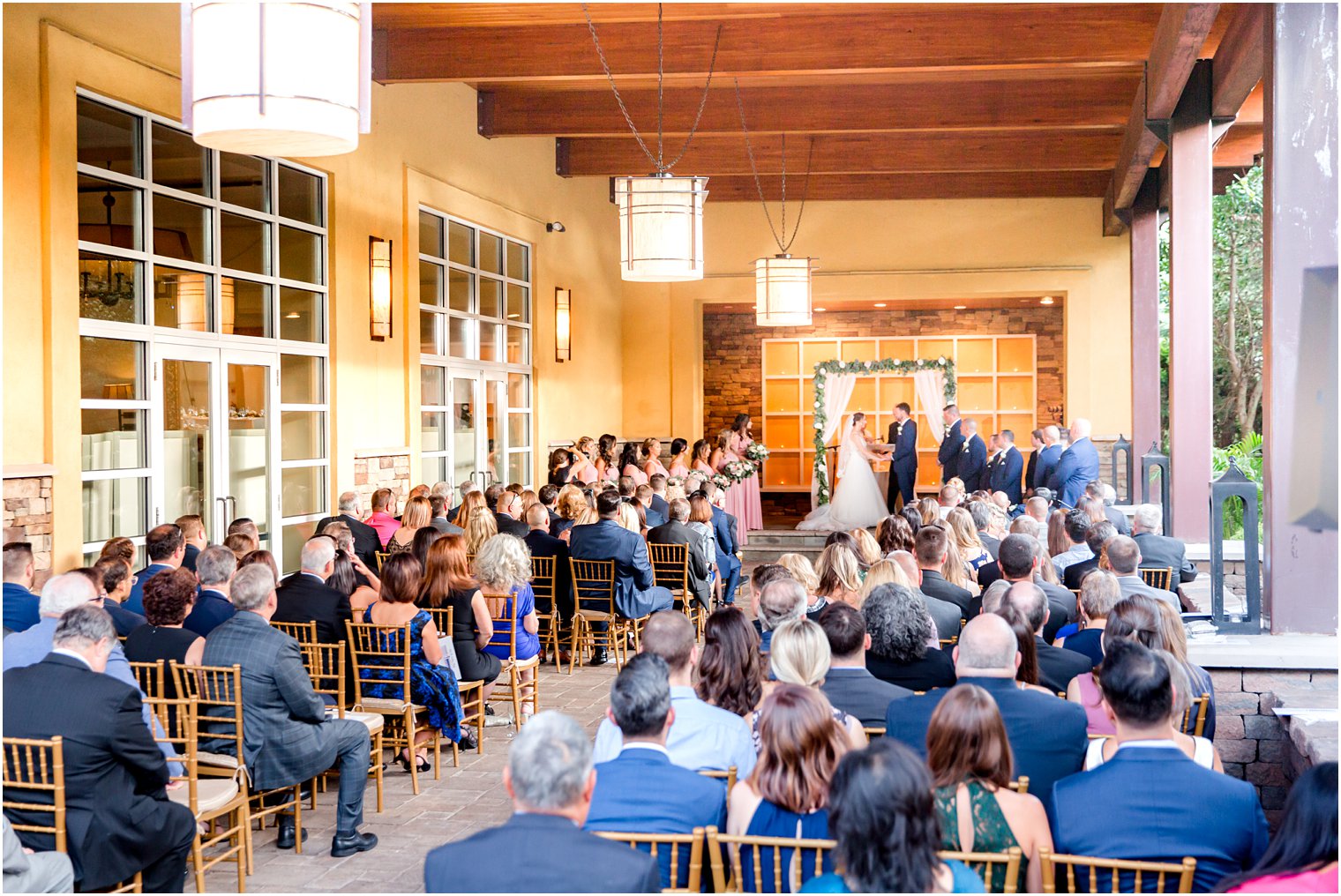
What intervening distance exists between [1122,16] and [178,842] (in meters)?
8.08

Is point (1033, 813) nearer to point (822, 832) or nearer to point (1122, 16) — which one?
point (822, 832)

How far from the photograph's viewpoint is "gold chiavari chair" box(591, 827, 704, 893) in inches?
102

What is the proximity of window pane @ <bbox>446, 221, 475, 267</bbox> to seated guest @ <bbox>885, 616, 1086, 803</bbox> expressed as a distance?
917 centimetres

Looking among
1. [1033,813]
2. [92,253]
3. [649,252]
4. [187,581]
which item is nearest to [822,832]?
[1033,813]

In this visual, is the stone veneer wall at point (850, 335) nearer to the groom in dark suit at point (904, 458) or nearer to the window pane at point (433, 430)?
the groom in dark suit at point (904, 458)

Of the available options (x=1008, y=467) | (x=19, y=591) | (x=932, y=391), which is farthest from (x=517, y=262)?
(x=19, y=591)

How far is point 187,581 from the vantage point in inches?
179

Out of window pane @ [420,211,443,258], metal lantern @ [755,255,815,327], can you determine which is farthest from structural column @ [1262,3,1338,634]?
window pane @ [420,211,443,258]

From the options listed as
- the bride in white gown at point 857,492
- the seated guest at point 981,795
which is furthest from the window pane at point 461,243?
the seated guest at point 981,795

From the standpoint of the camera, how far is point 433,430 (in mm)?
11719

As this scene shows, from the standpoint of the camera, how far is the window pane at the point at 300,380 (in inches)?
363

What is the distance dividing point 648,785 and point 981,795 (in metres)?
0.76

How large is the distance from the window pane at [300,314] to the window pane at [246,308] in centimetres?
18

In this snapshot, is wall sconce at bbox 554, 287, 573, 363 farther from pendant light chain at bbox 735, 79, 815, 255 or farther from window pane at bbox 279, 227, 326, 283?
window pane at bbox 279, 227, 326, 283
